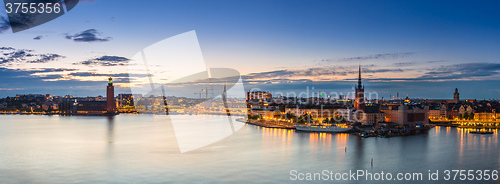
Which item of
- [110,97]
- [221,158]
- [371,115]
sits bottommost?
[221,158]

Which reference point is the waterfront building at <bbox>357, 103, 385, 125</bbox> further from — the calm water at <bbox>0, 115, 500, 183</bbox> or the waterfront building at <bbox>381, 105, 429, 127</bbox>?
the calm water at <bbox>0, 115, 500, 183</bbox>

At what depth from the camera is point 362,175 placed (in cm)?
588

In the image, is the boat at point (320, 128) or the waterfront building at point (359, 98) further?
the waterfront building at point (359, 98)

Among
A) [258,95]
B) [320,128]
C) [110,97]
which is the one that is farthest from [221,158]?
[258,95]

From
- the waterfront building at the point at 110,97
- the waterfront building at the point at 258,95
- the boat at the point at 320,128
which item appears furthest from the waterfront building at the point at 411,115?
the waterfront building at the point at 258,95

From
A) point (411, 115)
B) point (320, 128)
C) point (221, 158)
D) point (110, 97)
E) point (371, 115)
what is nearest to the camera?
point (221, 158)

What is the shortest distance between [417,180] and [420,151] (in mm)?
2878

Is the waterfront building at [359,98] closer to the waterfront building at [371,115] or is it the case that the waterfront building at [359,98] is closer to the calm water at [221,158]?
the waterfront building at [371,115]

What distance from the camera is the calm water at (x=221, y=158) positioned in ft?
19.0

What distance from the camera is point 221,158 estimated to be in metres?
7.20

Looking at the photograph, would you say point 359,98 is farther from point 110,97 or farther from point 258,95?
point 258,95

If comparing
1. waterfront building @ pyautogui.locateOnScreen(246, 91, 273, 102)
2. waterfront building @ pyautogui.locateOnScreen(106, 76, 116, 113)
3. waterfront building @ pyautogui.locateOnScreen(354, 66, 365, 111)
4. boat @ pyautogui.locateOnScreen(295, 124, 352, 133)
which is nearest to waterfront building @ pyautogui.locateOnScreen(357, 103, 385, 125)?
waterfront building @ pyautogui.locateOnScreen(354, 66, 365, 111)

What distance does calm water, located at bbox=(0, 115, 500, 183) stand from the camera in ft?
19.0

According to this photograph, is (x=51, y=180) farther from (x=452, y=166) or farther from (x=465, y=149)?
(x=465, y=149)
